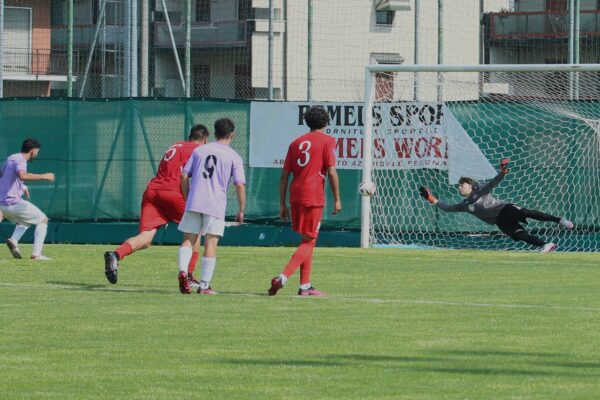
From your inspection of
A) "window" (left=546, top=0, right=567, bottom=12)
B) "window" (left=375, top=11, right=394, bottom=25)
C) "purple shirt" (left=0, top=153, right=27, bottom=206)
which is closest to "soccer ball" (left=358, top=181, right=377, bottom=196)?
"purple shirt" (left=0, top=153, right=27, bottom=206)

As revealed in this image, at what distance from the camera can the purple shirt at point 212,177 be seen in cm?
1510

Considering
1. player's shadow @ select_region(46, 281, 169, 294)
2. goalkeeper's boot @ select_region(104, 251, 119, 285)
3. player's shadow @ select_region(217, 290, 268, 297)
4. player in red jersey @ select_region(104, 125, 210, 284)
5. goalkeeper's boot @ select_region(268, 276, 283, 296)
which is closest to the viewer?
goalkeeper's boot @ select_region(268, 276, 283, 296)

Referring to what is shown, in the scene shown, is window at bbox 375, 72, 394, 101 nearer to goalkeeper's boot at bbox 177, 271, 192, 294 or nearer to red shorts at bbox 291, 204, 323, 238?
red shorts at bbox 291, 204, 323, 238

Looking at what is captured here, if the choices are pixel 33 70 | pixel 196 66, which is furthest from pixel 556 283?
pixel 33 70

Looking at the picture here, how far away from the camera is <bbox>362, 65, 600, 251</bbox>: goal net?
25.7 meters

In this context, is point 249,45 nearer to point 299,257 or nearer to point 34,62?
point 34,62

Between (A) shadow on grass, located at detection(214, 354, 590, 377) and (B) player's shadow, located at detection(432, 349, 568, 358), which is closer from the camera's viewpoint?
(A) shadow on grass, located at detection(214, 354, 590, 377)

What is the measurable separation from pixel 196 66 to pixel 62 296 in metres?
32.0

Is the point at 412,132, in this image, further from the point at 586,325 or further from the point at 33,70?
the point at 33,70

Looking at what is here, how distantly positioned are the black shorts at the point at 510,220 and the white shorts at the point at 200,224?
10.3 meters

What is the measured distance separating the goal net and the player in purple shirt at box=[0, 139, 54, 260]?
21.7ft

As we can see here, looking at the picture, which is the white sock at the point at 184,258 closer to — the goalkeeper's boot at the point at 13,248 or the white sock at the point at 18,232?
the goalkeeper's boot at the point at 13,248

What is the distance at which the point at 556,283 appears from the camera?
17.1 meters

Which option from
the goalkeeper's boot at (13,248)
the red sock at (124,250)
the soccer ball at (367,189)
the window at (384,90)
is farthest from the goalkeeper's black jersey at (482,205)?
the red sock at (124,250)
